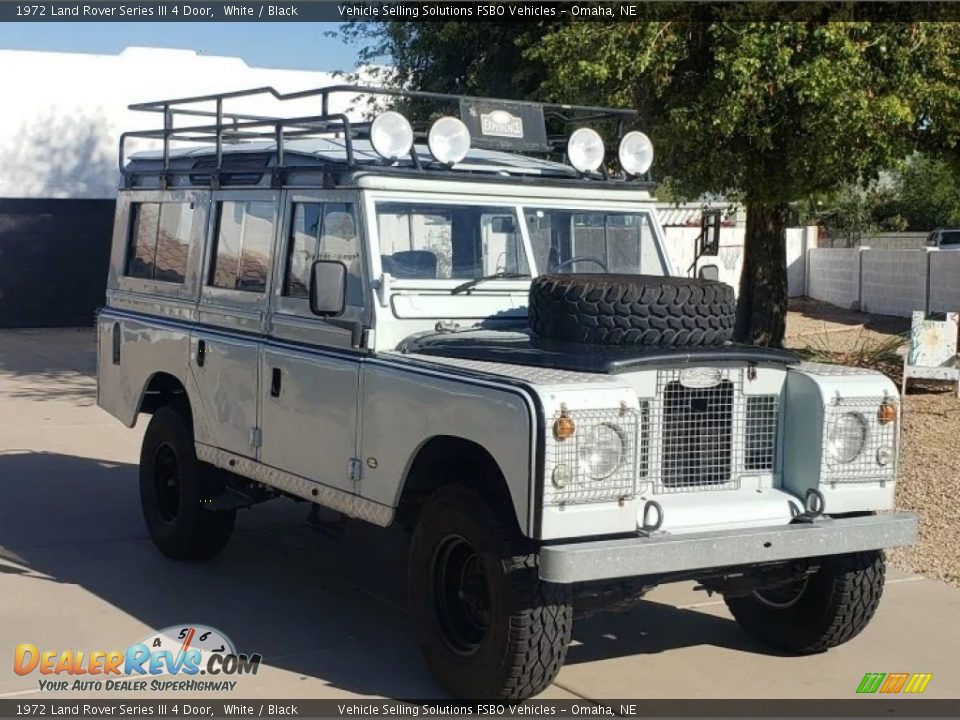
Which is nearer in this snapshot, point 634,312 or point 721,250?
point 634,312

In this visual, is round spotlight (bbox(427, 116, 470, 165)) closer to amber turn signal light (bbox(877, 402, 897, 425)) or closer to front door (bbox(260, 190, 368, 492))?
front door (bbox(260, 190, 368, 492))

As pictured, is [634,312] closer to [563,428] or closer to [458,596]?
[563,428]

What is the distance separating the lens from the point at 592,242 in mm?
7012

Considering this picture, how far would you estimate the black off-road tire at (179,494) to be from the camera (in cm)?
757

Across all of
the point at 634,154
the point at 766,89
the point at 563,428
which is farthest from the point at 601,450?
the point at 766,89

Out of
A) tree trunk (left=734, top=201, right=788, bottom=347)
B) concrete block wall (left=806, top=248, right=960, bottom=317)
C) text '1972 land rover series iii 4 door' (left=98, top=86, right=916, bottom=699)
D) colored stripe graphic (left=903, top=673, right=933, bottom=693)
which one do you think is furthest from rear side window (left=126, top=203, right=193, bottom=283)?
concrete block wall (left=806, top=248, right=960, bottom=317)

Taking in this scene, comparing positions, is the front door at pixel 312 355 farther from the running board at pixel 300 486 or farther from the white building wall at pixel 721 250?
the white building wall at pixel 721 250

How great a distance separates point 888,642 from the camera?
6.58m

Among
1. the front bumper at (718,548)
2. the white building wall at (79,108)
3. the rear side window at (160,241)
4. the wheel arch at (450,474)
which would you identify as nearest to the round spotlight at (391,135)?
the wheel arch at (450,474)

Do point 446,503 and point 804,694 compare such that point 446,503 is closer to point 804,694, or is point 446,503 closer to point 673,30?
point 804,694

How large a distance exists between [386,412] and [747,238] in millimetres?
9594

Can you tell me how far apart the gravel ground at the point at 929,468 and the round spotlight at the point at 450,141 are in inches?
149

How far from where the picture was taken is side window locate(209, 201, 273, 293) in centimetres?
709

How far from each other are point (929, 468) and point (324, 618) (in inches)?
215
